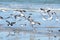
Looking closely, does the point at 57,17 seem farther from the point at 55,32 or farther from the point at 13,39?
Answer: the point at 13,39

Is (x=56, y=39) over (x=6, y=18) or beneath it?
beneath

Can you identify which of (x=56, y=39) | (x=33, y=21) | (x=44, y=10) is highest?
(x=44, y=10)

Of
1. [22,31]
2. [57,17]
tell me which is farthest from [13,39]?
[57,17]

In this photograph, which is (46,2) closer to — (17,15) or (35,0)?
(35,0)

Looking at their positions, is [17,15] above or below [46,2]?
below

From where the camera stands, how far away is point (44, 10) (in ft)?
4.42

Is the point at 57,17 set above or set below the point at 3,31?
above

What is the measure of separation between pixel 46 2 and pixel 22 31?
376mm

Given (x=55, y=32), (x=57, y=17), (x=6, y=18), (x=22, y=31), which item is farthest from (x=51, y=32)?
(x=6, y=18)

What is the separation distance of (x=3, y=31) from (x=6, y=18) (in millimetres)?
131

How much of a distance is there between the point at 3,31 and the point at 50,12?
492 mm

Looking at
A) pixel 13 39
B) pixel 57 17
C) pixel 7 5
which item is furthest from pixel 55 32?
pixel 7 5

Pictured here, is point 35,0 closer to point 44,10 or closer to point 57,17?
point 44,10

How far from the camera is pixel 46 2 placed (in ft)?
4.56
